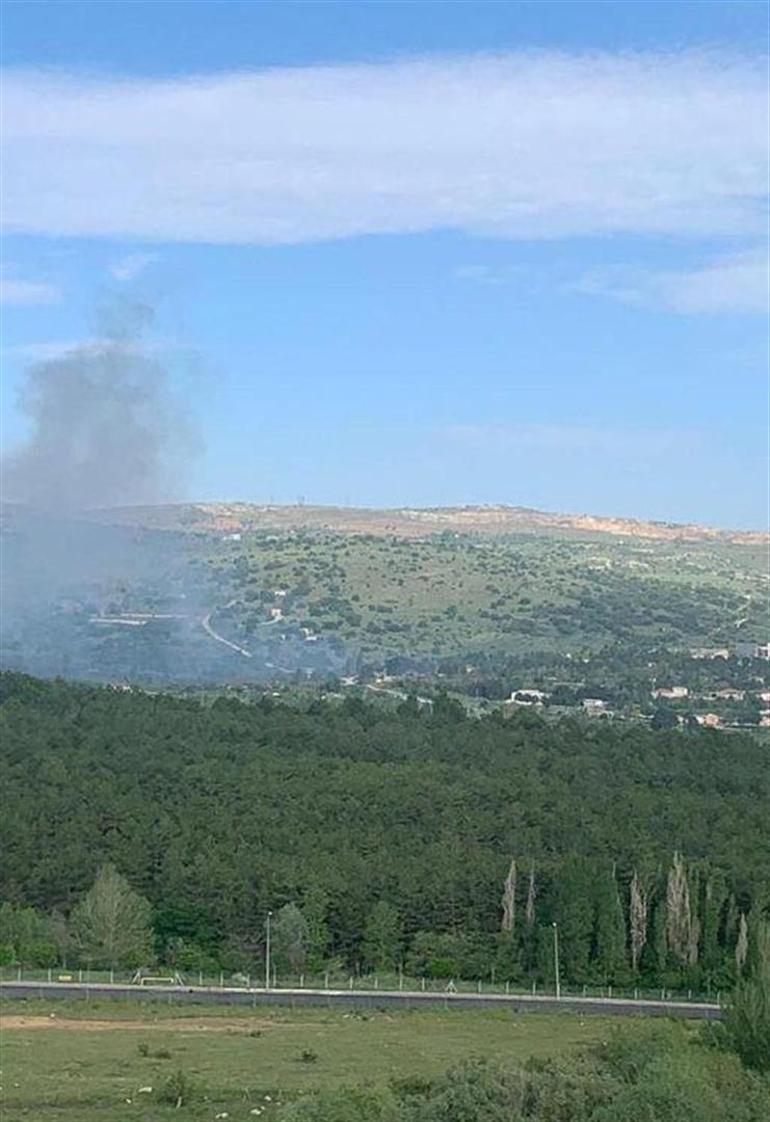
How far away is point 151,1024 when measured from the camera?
3578 centimetres

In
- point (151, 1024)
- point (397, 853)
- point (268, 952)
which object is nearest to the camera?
point (151, 1024)

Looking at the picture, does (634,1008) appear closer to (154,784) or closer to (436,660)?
(154,784)

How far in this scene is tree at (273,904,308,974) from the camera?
42.6 m

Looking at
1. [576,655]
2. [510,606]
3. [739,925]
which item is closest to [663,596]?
[510,606]

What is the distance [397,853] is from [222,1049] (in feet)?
47.7

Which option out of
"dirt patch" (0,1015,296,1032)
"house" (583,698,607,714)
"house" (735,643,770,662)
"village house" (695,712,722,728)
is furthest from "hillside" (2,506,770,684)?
"dirt patch" (0,1015,296,1032)

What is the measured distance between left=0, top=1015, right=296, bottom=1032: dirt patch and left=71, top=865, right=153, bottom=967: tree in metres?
5.86

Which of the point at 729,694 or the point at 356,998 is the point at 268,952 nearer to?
the point at 356,998

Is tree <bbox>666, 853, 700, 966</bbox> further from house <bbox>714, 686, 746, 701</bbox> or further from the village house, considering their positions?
house <bbox>714, 686, 746, 701</bbox>

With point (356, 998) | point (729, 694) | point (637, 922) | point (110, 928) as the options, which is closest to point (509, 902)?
point (637, 922)

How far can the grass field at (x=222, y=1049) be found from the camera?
91.6ft

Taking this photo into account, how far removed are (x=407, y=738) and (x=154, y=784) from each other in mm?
12356

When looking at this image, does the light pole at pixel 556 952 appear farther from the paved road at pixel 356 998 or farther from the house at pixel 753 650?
the house at pixel 753 650

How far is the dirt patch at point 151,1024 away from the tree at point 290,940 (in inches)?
236
